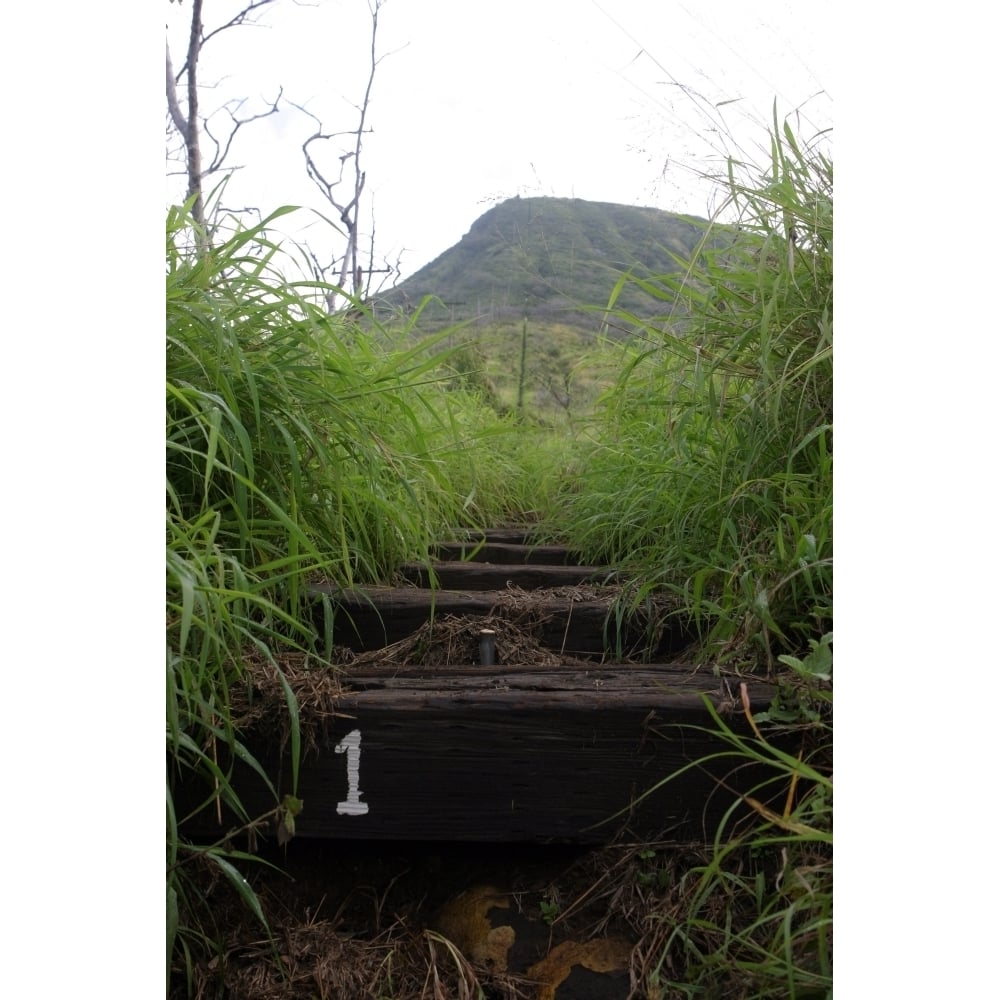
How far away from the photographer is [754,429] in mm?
1474

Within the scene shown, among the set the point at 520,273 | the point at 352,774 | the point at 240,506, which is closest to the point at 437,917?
the point at 352,774

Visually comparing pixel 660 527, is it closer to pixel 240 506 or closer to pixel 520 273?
pixel 240 506

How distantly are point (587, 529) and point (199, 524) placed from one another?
1.45m

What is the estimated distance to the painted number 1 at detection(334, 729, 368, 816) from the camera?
1.10 metres

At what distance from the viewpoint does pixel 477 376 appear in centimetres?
580

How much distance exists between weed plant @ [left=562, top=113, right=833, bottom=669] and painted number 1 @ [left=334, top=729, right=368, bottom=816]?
59 centimetres

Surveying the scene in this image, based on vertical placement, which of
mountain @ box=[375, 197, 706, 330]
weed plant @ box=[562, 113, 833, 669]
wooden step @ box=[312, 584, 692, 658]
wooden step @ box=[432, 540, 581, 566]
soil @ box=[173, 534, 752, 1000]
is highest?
mountain @ box=[375, 197, 706, 330]

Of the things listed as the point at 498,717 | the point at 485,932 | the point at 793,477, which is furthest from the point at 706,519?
the point at 485,932

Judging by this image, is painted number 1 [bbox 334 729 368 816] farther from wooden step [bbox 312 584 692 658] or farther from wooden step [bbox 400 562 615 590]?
wooden step [bbox 400 562 615 590]

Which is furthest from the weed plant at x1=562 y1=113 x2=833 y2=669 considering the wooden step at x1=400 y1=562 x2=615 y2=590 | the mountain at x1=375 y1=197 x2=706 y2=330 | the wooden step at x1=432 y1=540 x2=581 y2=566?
the mountain at x1=375 y1=197 x2=706 y2=330

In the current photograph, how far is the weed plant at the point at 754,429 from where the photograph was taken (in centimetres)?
121

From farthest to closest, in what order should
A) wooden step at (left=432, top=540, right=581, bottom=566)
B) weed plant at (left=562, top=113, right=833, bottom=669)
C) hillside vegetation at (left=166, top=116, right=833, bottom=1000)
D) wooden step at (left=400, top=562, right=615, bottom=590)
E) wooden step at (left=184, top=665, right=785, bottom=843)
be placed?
wooden step at (left=432, top=540, right=581, bottom=566) → wooden step at (left=400, top=562, right=615, bottom=590) → weed plant at (left=562, top=113, right=833, bottom=669) → wooden step at (left=184, top=665, right=785, bottom=843) → hillside vegetation at (left=166, top=116, right=833, bottom=1000)

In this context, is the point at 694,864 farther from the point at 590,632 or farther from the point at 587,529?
the point at 587,529

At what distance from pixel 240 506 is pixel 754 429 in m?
0.95
